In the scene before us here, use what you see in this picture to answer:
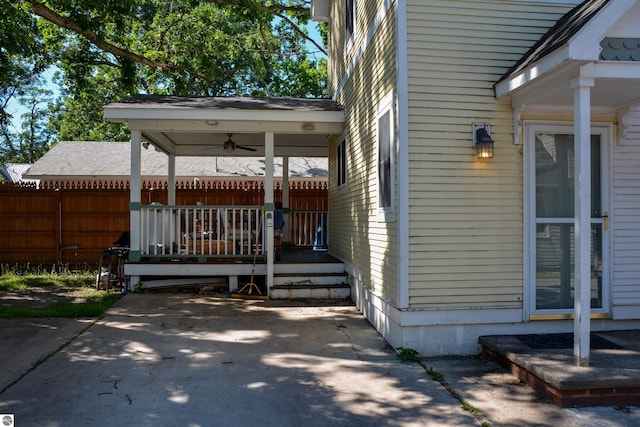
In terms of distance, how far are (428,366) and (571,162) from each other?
2.75 m

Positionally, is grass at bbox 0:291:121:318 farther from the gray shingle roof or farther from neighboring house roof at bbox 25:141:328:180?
neighboring house roof at bbox 25:141:328:180

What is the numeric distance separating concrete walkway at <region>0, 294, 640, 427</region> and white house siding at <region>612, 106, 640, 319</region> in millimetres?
1909

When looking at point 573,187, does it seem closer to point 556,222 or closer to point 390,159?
point 556,222

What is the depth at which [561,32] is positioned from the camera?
15.7 feet

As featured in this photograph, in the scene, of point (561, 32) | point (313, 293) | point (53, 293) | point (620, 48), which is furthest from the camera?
point (53, 293)

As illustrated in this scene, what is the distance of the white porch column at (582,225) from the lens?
4.21m

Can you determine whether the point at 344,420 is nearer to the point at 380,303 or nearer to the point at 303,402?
the point at 303,402

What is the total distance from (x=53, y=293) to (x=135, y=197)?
95.6 inches

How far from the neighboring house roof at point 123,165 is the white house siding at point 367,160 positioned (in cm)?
809

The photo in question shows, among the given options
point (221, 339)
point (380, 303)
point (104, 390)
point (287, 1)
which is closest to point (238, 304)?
point (221, 339)

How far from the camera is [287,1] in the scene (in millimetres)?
17484

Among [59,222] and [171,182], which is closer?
[171,182]

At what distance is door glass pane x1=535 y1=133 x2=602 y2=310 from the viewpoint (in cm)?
543

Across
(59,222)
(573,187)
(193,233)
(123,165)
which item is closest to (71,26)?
(59,222)
